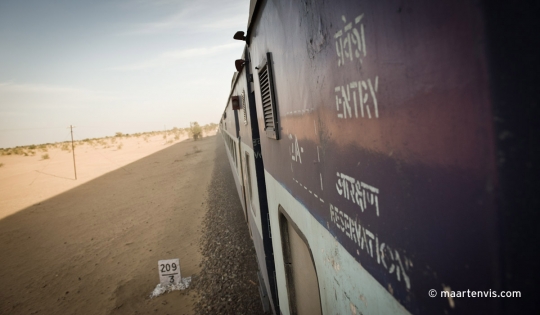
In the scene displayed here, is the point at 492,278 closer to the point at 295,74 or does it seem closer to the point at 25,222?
the point at 295,74

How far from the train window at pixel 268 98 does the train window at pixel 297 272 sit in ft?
2.29

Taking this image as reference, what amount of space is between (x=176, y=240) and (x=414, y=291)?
26.8 ft

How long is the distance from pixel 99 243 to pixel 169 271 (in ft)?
15.5

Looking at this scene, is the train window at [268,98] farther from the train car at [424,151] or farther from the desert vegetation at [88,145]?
the desert vegetation at [88,145]

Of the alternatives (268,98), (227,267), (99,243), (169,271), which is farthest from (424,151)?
(99,243)

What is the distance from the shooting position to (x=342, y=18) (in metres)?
0.83

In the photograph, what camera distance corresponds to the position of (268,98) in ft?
7.48

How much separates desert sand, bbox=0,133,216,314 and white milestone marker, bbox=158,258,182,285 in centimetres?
30

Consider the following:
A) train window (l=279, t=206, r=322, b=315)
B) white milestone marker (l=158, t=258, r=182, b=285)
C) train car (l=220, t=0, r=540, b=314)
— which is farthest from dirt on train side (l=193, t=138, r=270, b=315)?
train car (l=220, t=0, r=540, b=314)

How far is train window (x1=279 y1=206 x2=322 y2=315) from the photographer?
1.83 metres

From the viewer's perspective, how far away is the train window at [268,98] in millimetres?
1999

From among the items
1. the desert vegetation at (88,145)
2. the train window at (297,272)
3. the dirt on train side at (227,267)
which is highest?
the desert vegetation at (88,145)

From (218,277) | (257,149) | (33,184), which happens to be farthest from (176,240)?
(33,184)

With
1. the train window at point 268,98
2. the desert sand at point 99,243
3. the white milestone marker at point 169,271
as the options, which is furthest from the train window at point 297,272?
the white milestone marker at point 169,271
